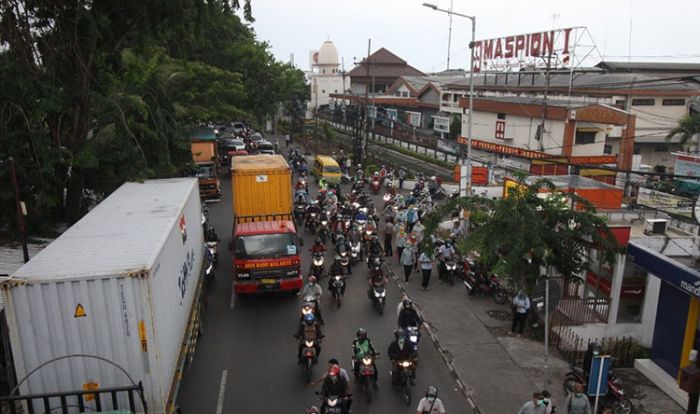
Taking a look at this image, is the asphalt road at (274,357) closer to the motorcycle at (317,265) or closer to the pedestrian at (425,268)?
the motorcycle at (317,265)

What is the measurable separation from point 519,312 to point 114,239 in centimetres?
963

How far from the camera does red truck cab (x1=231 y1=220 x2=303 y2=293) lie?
14.5 meters

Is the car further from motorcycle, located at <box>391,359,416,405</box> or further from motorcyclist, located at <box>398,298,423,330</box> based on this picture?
motorcycle, located at <box>391,359,416,405</box>

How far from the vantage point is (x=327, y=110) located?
80750 millimetres

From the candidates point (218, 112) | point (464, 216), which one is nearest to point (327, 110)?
point (218, 112)

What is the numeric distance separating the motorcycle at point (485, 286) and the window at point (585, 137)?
2171 cm

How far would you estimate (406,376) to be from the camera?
10.7 m

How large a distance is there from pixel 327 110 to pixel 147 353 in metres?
75.1

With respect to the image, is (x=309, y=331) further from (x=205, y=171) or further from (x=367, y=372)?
(x=205, y=171)

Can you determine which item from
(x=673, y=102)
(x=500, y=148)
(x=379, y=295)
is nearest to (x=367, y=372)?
(x=379, y=295)

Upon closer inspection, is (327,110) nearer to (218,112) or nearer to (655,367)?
(218,112)

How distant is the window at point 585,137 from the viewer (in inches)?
1356

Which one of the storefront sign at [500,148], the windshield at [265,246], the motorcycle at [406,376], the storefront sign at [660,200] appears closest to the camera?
the motorcycle at [406,376]

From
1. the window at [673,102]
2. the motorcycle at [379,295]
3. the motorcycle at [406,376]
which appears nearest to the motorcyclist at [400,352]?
the motorcycle at [406,376]
